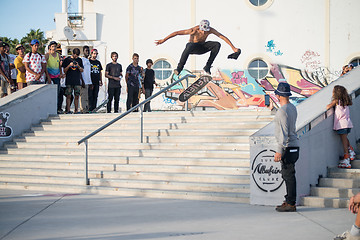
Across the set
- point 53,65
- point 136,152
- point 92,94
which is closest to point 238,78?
point 92,94

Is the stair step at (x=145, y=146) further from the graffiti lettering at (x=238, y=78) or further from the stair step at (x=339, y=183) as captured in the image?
the graffiti lettering at (x=238, y=78)

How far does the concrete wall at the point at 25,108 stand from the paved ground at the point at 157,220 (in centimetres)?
409

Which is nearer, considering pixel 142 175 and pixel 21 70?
A: pixel 142 175

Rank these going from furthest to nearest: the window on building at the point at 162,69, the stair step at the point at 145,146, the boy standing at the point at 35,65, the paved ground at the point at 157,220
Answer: the window on building at the point at 162,69, the boy standing at the point at 35,65, the stair step at the point at 145,146, the paved ground at the point at 157,220

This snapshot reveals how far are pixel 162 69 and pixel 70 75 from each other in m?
14.1

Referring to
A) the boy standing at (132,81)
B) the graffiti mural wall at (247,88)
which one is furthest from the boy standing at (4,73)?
the graffiti mural wall at (247,88)

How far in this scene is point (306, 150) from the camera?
25.3 ft

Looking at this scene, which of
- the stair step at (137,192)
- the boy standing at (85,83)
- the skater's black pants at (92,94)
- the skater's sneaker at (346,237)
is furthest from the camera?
the skater's black pants at (92,94)

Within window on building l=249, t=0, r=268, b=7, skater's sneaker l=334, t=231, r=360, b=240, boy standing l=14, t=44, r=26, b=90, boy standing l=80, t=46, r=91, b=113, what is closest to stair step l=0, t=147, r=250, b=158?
boy standing l=14, t=44, r=26, b=90

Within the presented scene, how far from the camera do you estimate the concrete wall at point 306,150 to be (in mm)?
7555

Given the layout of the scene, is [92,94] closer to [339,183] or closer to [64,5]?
[339,183]

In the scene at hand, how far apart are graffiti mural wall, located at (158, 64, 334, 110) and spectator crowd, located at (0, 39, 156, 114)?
12.6 meters

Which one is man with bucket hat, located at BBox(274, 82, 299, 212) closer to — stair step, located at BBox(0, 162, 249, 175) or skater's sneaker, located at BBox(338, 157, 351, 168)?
stair step, located at BBox(0, 162, 249, 175)

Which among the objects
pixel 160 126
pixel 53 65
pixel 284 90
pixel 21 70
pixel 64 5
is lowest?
pixel 160 126
